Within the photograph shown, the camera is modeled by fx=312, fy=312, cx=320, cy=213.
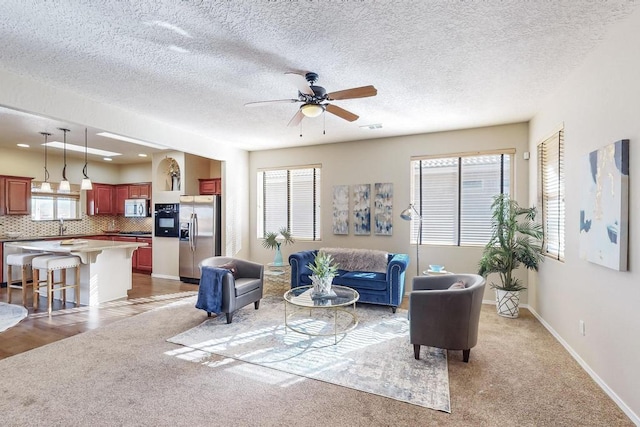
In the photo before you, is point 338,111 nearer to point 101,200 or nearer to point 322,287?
point 322,287

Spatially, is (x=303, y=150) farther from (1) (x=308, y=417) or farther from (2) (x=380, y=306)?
(1) (x=308, y=417)

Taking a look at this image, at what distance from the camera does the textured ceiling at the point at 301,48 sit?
2076mm

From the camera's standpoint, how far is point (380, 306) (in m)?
4.65

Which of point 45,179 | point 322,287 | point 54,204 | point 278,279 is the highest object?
point 45,179

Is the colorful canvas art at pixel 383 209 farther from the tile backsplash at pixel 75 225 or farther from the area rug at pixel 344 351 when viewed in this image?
the tile backsplash at pixel 75 225

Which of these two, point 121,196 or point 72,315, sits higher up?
point 121,196

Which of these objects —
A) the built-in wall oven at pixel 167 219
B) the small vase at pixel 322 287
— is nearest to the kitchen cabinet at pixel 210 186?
the built-in wall oven at pixel 167 219

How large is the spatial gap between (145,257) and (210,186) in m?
2.29

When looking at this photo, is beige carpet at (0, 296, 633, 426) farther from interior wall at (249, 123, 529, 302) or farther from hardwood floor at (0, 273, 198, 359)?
interior wall at (249, 123, 529, 302)

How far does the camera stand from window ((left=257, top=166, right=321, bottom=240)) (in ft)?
20.0

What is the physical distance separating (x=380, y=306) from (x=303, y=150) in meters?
3.25

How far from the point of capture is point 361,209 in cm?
560

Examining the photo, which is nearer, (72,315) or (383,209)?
(72,315)

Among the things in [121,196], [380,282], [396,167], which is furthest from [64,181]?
[396,167]
